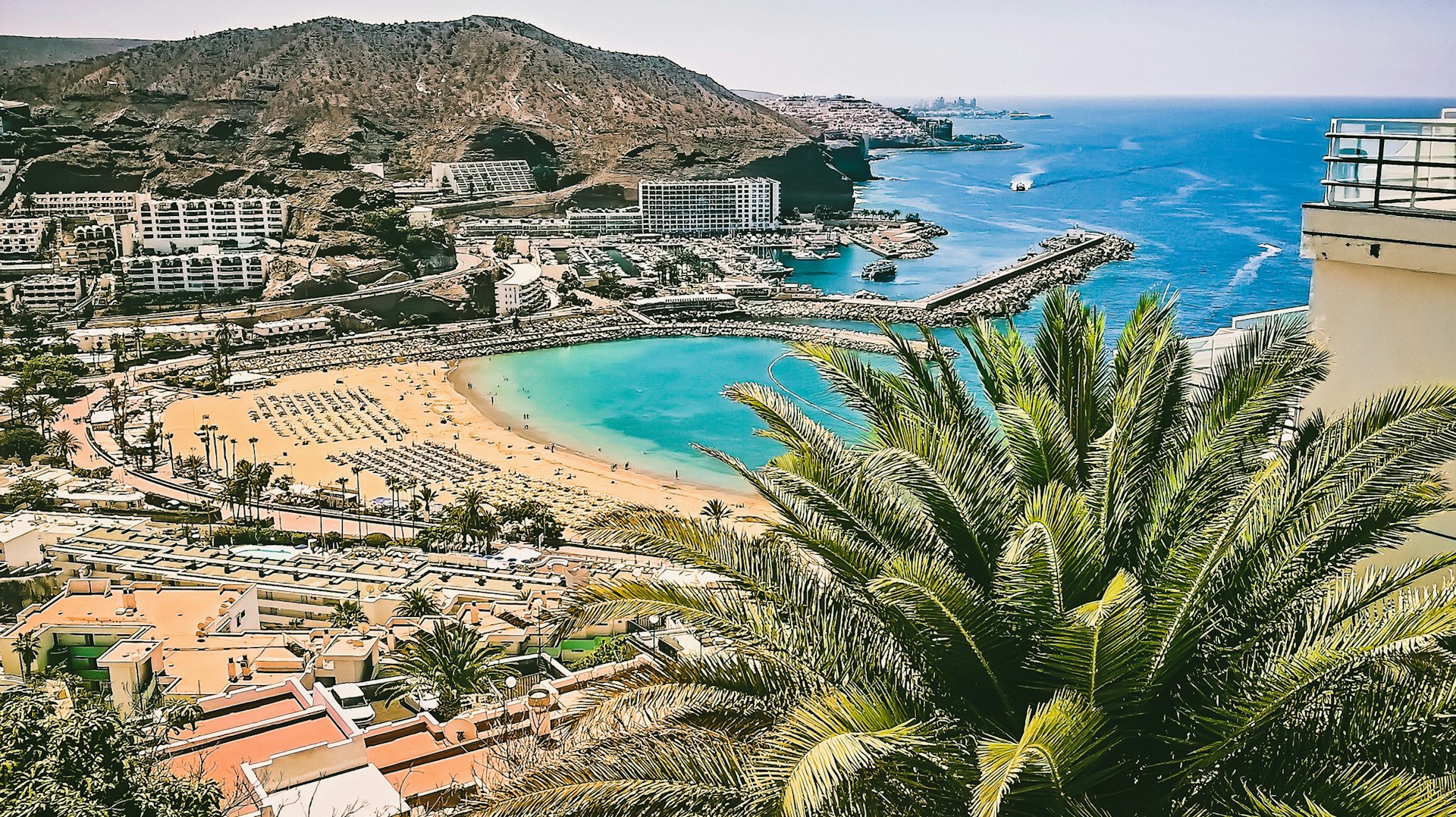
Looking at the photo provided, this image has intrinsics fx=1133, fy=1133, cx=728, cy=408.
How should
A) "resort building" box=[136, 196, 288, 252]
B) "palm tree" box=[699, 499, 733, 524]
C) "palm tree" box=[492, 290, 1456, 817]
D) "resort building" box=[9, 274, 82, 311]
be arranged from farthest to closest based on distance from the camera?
1. "resort building" box=[136, 196, 288, 252]
2. "resort building" box=[9, 274, 82, 311]
3. "palm tree" box=[699, 499, 733, 524]
4. "palm tree" box=[492, 290, 1456, 817]

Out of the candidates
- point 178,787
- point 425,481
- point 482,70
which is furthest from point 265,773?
point 482,70

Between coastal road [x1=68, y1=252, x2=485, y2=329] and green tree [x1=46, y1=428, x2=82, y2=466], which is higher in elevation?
coastal road [x1=68, y1=252, x2=485, y2=329]

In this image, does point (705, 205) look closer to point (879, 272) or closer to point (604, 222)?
point (604, 222)

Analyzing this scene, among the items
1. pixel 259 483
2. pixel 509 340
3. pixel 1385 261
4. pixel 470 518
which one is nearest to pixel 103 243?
pixel 509 340

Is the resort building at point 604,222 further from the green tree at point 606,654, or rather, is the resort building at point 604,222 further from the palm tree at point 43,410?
the green tree at point 606,654

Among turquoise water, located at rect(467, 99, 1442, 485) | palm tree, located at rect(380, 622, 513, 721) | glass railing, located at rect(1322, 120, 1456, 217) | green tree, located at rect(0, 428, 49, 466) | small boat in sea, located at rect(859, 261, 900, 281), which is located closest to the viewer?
glass railing, located at rect(1322, 120, 1456, 217)

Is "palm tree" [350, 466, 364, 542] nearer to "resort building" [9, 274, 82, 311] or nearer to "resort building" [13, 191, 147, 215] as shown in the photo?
"resort building" [9, 274, 82, 311]

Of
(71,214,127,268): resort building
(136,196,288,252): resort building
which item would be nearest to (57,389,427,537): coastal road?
(71,214,127,268): resort building
